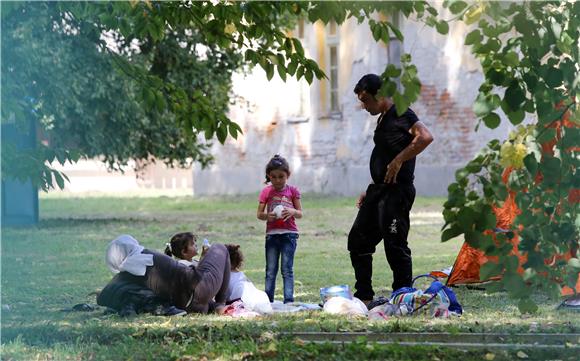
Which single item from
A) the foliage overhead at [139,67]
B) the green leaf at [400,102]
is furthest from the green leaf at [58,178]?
the green leaf at [400,102]

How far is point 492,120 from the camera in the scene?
647cm

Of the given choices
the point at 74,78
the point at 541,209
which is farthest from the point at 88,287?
the point at 74,78

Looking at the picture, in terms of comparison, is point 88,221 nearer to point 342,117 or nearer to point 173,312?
point 342,117

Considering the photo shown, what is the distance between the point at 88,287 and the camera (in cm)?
1265

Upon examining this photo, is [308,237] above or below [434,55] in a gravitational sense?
below

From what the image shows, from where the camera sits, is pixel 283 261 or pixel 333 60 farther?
pixel 333 60

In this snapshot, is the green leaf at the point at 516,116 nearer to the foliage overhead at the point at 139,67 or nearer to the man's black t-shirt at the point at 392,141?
the foliage overhead at the point at 139,67

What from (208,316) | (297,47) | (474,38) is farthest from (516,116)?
(208,316)

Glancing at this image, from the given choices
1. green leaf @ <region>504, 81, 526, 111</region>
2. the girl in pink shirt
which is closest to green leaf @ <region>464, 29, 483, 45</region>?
green leaf @ <region>504, 81, 526, 111</region>

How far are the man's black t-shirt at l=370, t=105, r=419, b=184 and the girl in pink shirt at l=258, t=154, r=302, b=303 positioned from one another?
868mm

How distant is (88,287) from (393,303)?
159 inches

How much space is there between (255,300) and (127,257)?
0.95m

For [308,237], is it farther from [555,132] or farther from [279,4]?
[555,132]

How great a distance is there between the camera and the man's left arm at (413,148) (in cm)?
982
